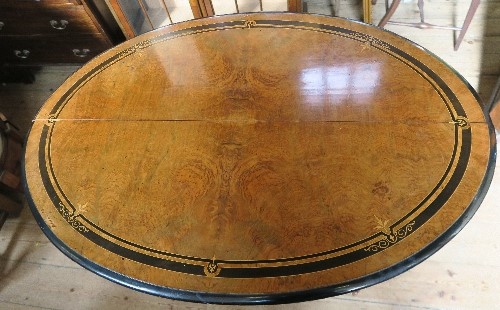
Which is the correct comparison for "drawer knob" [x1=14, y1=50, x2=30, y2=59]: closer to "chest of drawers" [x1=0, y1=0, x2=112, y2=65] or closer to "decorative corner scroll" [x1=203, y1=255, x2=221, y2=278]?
"chest of drawers" [x1=0, y1=0, x2=112, y2=65]

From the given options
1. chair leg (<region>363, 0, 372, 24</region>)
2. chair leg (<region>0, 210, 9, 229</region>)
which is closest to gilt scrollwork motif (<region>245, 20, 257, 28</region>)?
chair leg (<region>363, 0, 372, 24</region>)

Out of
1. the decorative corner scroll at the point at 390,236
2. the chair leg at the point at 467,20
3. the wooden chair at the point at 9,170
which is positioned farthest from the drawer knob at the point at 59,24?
the chair leg at the point at 467,20

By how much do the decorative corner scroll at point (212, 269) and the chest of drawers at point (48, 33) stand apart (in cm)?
180

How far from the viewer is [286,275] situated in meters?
1.08

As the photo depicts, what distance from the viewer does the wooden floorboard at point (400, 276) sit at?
64.9 inches

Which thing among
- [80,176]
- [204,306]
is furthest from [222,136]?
[204,306]

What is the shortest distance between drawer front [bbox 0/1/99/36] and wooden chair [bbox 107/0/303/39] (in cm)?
19

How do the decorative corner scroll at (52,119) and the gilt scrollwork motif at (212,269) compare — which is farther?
the decorative corner scroll at (52,119)

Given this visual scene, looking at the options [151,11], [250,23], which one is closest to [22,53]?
[151,11]

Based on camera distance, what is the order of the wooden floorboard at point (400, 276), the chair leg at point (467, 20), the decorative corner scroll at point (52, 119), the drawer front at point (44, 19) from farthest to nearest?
the drawer front at point (44, 19), the chair leg at point (467, 20), the wooden floorboard at point (400, 276), the decorative corner scroll at point (52, 119)

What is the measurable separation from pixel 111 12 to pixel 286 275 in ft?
6.68

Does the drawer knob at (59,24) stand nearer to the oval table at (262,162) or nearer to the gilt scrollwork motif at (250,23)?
the oval table at (262,162)

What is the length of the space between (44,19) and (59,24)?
9 cm

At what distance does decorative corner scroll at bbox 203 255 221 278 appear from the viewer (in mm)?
1111
